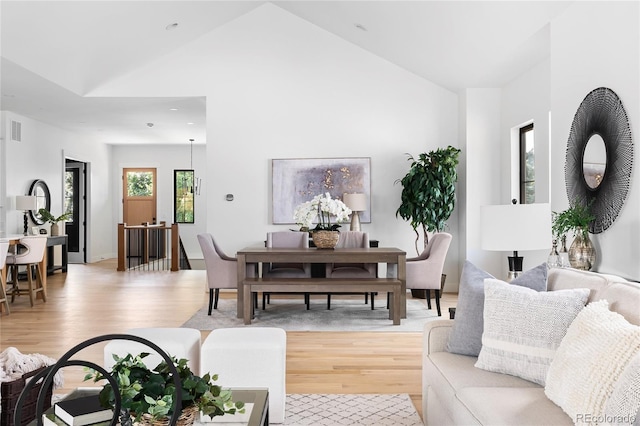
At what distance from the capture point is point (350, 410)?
3.06 meters

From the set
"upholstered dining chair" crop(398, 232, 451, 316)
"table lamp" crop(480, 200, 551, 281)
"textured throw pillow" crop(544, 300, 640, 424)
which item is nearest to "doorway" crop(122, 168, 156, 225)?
"upholstered dining chair" crop(398, 232, 451, 316)

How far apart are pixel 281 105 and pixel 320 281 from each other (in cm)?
315

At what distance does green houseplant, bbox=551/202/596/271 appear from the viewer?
3.83 m

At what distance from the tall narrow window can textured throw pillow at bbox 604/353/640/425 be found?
5083 mm

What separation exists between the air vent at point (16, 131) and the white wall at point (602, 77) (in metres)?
8.13

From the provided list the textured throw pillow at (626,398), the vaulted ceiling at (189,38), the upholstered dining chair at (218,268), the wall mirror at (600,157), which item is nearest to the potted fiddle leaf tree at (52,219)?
the vaulted ceiling at (189,38)

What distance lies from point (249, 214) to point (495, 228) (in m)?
5.02

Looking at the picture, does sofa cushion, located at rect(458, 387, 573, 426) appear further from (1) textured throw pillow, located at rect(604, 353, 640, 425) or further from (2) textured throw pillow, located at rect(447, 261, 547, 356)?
(2) textured throw pillow, located at rect(447, 261, 547, 356)

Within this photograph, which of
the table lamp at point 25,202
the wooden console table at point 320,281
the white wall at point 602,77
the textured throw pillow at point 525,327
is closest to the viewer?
the textured throw pillow at point 525,327

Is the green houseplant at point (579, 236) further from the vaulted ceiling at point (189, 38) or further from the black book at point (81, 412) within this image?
the black book at point (81, 412)

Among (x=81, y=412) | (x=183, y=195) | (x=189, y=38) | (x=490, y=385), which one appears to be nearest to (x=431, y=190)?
(x=189, y=38)

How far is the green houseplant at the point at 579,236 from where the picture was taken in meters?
3.83

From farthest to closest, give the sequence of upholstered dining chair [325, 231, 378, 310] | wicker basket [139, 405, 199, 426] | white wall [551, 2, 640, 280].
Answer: upholstered dining chair [325, 231, 378, 310], white wall [551, 2, 640, 280], wicker basket [139, 405, 199, 426]

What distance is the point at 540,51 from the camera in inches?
220
